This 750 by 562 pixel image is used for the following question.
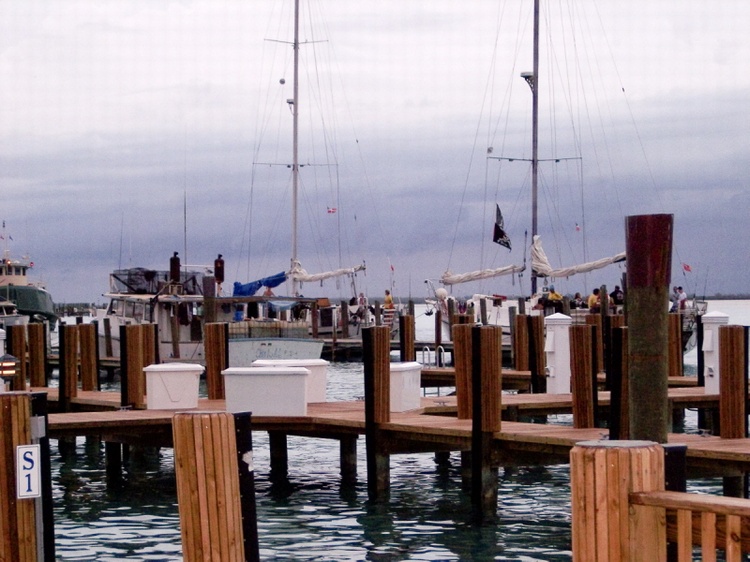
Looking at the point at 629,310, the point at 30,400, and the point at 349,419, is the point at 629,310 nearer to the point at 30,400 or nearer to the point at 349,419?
the point at 30,400

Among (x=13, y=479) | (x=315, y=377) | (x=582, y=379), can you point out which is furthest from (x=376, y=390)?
(x=13, y=479)

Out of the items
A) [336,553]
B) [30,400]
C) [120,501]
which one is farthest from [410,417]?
[30,400]

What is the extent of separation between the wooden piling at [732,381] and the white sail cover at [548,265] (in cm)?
3060

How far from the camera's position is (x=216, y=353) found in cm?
2058

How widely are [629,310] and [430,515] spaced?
7102 mm

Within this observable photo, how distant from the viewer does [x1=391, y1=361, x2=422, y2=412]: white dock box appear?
58.8ft

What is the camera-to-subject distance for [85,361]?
25.0 metres

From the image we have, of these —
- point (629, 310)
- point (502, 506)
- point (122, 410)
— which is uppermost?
point (629, 310)

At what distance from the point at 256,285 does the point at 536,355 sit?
1099 inches

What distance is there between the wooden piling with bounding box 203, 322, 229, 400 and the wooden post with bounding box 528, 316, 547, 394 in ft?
22.4

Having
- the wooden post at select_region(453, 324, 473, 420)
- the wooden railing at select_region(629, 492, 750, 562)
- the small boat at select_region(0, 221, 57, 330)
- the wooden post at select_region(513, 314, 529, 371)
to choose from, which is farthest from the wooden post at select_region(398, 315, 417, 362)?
the small boat at select_region(0, 221, 57, 330)

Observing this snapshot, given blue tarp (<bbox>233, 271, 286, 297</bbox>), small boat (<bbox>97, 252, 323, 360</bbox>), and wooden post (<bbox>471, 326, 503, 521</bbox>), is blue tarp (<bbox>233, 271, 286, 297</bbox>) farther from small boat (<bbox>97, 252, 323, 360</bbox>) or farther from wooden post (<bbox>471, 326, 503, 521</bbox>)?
wooden post (<bbox>471, 326, 503, 521</bbox>)

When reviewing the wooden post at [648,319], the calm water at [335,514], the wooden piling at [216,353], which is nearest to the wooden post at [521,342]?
the calm water at [335,514]

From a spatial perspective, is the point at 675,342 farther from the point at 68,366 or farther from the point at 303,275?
the point at 303,275
